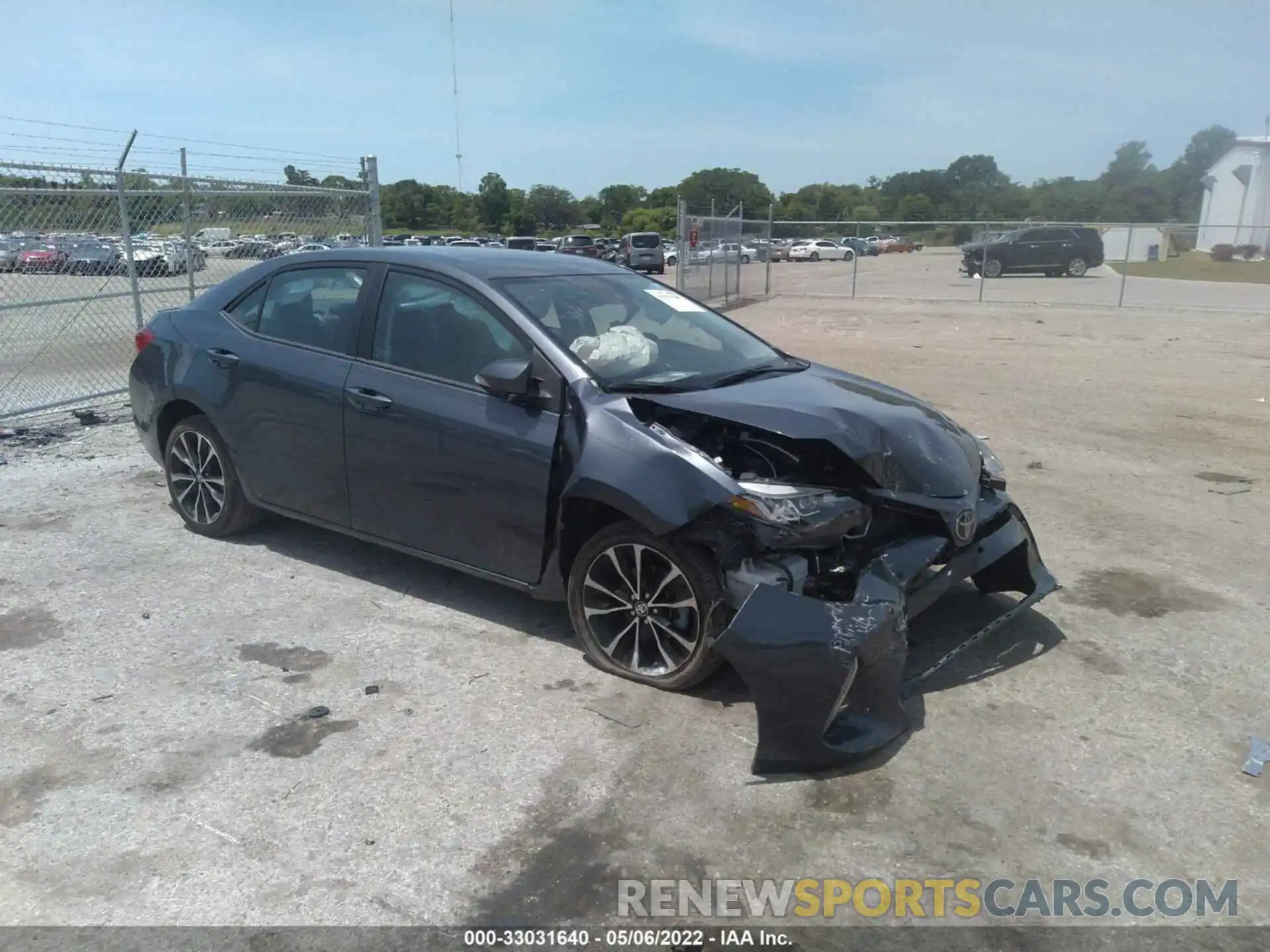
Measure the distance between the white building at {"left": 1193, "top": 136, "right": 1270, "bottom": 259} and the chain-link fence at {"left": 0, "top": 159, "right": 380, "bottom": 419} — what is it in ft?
177

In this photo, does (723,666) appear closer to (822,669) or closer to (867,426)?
(822,669)

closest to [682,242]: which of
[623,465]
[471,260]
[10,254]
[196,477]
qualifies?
[10,254]

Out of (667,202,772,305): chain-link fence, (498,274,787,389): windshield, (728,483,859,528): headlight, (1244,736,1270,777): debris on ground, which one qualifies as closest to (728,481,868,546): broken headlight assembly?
(728,483,859,528): headlight

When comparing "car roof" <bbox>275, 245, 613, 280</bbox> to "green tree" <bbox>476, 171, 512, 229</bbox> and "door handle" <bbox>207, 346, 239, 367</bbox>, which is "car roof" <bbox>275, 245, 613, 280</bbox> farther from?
"green tree" <bbox>476, 171, 512, 229</bbox>

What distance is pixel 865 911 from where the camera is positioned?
110 inches

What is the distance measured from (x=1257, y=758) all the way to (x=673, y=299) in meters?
3.35

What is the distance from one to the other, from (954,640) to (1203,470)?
430 centimetres

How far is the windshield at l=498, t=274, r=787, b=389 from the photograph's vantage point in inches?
174

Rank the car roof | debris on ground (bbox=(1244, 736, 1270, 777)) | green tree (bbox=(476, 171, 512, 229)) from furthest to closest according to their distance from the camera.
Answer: green tree (bbox=(476, 171, 512, 229)) → the car roof → debris on ground (bbox=(1244, 736, 1270, 777))

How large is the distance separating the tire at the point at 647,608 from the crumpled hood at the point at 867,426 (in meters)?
0.60

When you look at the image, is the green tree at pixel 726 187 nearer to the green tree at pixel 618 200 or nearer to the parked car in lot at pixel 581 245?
the green tree at pixel 618 200

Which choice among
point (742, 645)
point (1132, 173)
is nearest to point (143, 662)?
point (742, 645)

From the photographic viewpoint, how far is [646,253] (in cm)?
3938

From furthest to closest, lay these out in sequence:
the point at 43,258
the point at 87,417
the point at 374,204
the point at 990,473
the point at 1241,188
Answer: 1. the point at 1241,188
2. the point at 374,204
3. the point at 87,417
4. the point at 43,258
5. the point at 990,473
